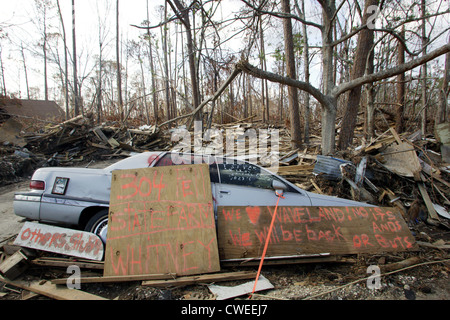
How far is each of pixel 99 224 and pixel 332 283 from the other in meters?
3.36

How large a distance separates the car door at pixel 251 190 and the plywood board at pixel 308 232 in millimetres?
272

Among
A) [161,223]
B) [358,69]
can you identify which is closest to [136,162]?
[161,223]

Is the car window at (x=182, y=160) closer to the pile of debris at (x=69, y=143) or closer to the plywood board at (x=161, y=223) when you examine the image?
the plywood board at (x=161, y=223)

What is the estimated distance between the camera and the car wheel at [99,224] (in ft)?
11.8

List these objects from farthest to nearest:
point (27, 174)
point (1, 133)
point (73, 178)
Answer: point (1, 133) → point (27, 174) → point (73, 178)

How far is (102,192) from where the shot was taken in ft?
12.3

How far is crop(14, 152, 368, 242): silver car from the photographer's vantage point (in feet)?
11.8

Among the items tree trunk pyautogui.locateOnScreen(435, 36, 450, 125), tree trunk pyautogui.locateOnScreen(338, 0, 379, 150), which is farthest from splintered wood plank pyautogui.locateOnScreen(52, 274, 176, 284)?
tree trunk pyautogui.locateOnScreen(435, 36, 450, 125)

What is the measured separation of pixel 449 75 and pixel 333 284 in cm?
1299

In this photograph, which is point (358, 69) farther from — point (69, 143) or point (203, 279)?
point (69, 143)
